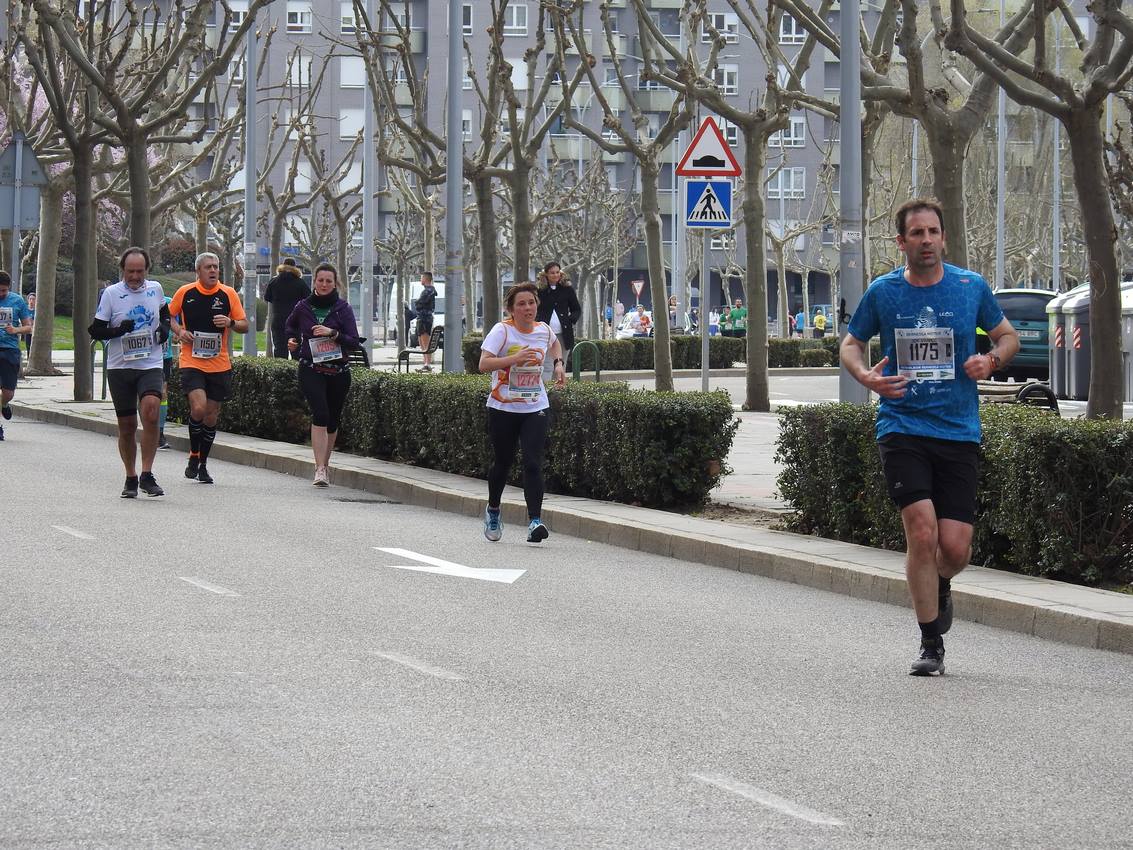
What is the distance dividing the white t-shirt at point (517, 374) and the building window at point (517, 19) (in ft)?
251

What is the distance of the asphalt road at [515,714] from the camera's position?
211 inches

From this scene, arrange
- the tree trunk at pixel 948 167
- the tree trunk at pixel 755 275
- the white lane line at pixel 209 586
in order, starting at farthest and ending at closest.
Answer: the tree trunk at pixel 755 275 < the tree trunk at pixel 948 167 < the white lane line at pixel 209 586

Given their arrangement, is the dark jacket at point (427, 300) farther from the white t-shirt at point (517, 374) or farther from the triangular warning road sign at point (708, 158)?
the white t-shirt at point (517, 374)

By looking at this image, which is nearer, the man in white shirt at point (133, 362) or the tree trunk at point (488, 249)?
the man in white shirt at point (133, 362)

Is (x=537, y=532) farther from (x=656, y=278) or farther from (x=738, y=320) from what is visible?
(x=738, y=320)

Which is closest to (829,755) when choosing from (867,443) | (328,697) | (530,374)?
(328,697)

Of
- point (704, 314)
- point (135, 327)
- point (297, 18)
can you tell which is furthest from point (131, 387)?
point (297, 18)

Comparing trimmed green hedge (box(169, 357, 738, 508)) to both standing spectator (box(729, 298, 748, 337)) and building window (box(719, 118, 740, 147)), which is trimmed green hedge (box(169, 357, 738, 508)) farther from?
building window (box(719, 118, 740, 147))

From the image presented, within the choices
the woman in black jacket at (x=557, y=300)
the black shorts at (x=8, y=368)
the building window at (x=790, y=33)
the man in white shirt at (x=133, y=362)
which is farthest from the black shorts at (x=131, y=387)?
the building window at (x=790, y=33)

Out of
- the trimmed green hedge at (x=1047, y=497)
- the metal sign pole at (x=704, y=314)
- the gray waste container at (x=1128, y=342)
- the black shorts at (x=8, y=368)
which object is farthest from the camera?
the gray waste container at (x=1128, y=342)

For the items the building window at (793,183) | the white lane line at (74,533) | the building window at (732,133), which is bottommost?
the white lane line at (74,533)

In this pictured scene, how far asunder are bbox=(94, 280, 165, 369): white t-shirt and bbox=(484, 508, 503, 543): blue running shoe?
3747mm

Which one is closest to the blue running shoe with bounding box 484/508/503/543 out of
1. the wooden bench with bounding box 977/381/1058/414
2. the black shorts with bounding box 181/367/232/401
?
the black shorts with bounding box 181/367/232/401

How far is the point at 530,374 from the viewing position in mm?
12844
